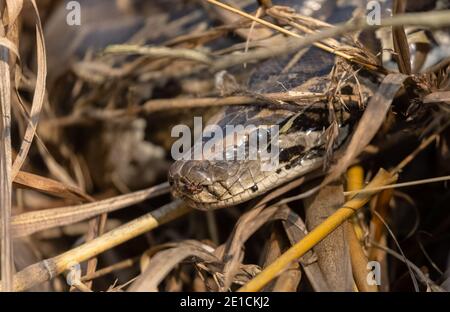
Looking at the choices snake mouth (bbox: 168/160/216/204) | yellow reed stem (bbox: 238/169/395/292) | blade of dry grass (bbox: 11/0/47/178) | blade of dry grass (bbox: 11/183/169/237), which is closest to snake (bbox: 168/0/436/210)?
snake mouth (bbox: 168/160/216/204)

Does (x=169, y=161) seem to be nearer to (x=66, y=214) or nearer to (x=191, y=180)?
(x=66, y=214)

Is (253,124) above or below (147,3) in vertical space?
below

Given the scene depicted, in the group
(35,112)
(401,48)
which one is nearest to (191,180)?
(35,112)

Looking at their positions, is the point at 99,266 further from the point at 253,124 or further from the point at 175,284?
the point at 253,124

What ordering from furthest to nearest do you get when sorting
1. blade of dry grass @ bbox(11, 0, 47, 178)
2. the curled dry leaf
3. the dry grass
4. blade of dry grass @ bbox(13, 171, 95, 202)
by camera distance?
1. blade of dry grass @ bbox(13, 171, 95, 202)
2. blade of dry grass @ bbox(11, 0, 47, 178)
3. the dry grass
4. the curled dry leaf

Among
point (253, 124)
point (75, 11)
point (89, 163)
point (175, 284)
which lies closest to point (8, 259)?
point (175, 284)

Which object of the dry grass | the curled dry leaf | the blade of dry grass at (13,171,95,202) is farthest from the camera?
the blade of dry grass at (13,171,95,202)

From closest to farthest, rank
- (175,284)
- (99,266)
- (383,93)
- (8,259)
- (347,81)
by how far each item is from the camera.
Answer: (8,259) < (383,93) < (347,81) < (175,284) < (99,266)

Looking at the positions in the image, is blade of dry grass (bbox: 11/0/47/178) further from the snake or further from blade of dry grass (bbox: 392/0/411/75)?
blade of dry grass (bbox: 392/0/411/75)
